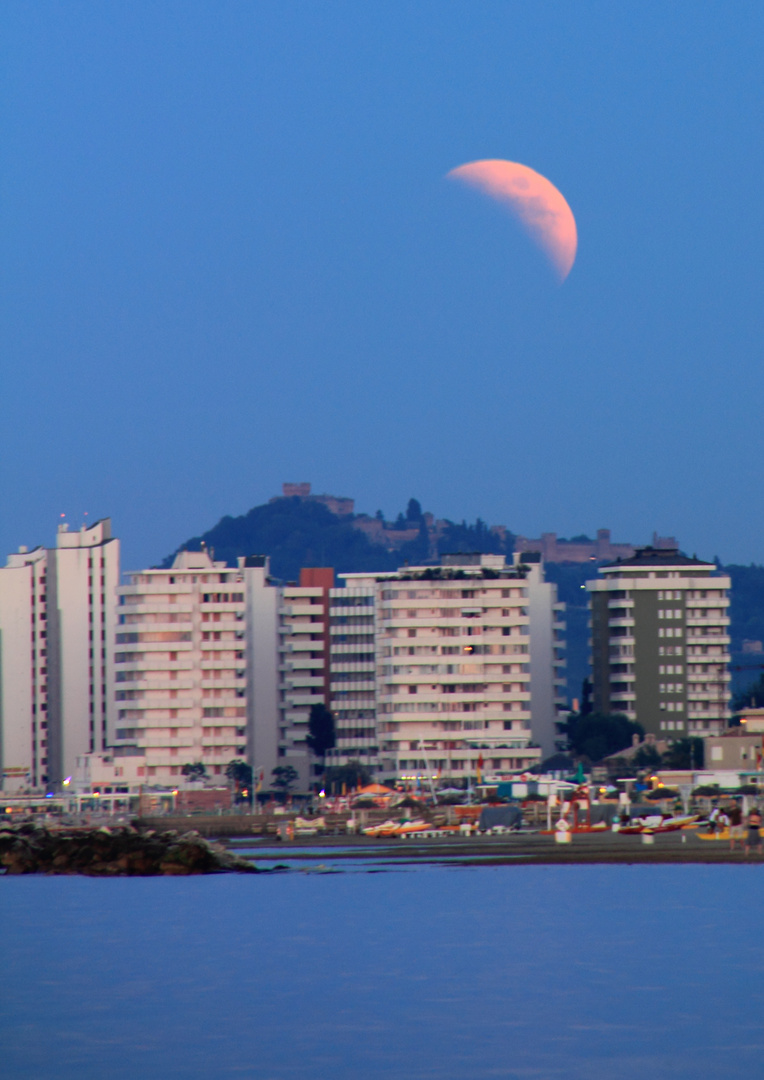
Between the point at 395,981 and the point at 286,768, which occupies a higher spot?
the point at 395,981

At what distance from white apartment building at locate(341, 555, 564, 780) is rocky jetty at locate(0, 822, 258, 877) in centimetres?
8784

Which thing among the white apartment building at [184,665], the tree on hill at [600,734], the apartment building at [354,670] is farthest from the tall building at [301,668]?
the tree on hill at [600,734]

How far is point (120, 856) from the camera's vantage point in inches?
3118

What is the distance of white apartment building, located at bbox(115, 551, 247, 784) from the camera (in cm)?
17788

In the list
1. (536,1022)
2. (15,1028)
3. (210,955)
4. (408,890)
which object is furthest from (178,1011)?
(408,890)

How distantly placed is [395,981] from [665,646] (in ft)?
462

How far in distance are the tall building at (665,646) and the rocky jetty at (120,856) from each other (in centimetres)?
9809

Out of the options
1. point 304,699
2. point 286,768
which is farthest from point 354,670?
point 286,768

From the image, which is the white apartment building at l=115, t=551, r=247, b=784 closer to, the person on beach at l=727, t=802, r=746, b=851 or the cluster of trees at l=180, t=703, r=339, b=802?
the cluster of trees at l=180, t=703, r=339, b=802

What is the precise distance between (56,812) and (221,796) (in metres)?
15.5

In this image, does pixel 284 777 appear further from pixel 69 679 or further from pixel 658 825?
pixel 658 825

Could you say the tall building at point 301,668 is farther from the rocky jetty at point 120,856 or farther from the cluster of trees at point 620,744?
the rocky jetty at point 120,856

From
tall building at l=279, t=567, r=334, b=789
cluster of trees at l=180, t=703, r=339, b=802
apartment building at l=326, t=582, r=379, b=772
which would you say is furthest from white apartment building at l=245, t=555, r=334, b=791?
apartment building at l=326, t=582, r=379, b=772

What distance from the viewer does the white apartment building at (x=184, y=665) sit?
177875 millimetres
